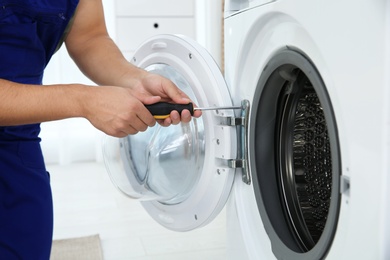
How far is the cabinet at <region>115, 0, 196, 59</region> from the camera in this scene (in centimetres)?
316

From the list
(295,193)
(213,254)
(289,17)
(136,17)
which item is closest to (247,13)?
(289,17)

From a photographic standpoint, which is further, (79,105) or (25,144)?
(25,144)

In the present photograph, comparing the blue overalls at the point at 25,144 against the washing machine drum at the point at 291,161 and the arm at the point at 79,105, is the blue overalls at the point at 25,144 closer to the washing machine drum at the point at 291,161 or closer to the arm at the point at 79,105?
the arm at the point at 79,105

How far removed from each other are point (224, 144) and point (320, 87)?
37 cm

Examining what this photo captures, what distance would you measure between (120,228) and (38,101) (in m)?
1.35

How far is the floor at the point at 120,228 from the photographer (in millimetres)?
1895

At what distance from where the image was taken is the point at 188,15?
3234 millimetres

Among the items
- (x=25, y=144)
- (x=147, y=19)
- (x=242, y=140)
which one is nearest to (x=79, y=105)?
(x=25, y=144)

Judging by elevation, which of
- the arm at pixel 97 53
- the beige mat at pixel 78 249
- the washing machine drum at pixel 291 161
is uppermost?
the arm at pixel 97 53

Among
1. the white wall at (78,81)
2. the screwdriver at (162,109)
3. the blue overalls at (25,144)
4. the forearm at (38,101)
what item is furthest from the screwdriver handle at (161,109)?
the white wall at (78,81)

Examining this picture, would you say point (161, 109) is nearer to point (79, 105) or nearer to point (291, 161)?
point (79, 105)

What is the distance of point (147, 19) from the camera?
3.19m

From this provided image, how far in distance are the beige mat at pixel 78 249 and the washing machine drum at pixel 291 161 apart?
0.94 metres

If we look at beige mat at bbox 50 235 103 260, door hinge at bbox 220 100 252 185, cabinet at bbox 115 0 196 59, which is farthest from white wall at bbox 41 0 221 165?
door hinge at bbox 220 100 252 185
